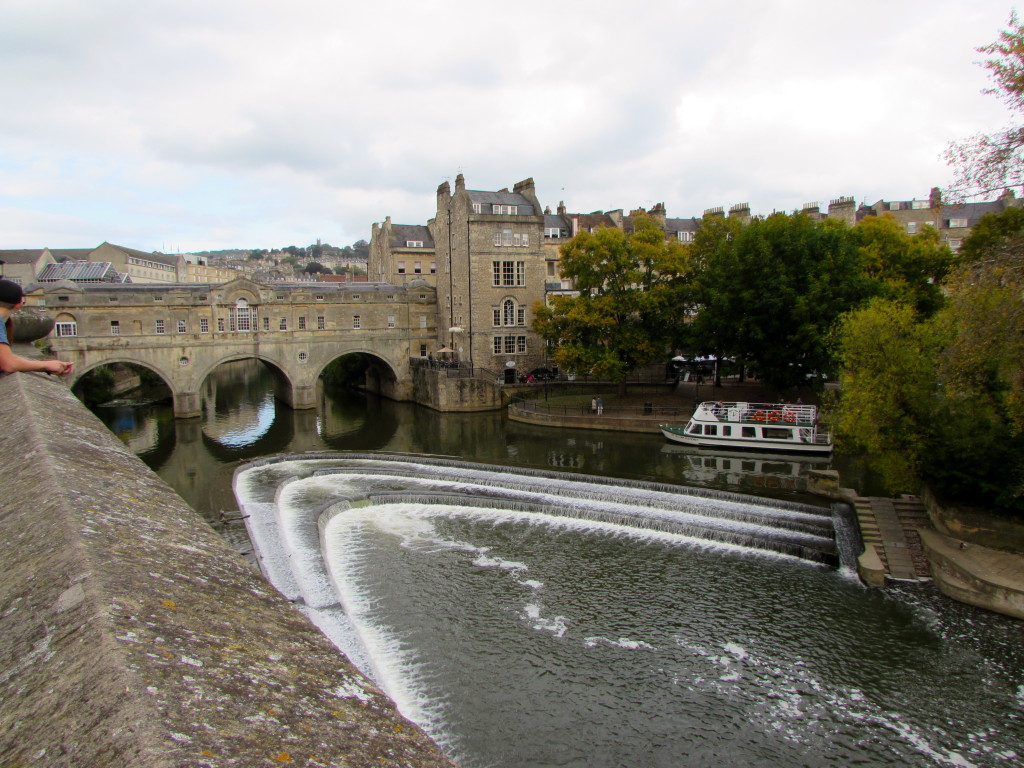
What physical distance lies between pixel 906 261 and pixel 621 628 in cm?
3540

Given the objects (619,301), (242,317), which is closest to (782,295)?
(619,301)

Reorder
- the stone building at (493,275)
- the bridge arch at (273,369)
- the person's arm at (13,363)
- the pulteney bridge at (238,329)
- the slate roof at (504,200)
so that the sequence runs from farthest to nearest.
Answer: the slate roof at (504,200) → the stone building at (493,275) → the bridge arch at (273,369) → the pulteney bridge at (238,329) → the person's arm at (13,363)

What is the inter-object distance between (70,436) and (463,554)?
13327mm

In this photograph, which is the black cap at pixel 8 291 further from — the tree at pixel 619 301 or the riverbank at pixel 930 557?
the tree at pixel 619 301

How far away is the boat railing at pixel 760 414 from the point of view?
32.8 m

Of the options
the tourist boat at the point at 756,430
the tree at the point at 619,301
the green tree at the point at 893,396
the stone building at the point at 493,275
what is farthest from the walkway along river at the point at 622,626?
the stone building at the point at 493,275

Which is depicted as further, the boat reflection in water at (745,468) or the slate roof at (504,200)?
the slate roof at (504,200)

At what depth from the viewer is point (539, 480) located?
84.6ft

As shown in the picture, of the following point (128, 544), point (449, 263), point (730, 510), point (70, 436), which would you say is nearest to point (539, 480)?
point (730, 510)

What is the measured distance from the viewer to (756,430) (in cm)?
3266

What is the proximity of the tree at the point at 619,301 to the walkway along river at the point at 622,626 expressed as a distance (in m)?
15.7

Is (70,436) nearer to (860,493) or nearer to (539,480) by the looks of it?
(539,480)

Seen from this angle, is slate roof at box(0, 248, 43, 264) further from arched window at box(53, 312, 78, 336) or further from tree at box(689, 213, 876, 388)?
tree at box(689, 213, 876, 388)

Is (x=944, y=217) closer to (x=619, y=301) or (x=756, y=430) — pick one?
(x=619, y=301)
